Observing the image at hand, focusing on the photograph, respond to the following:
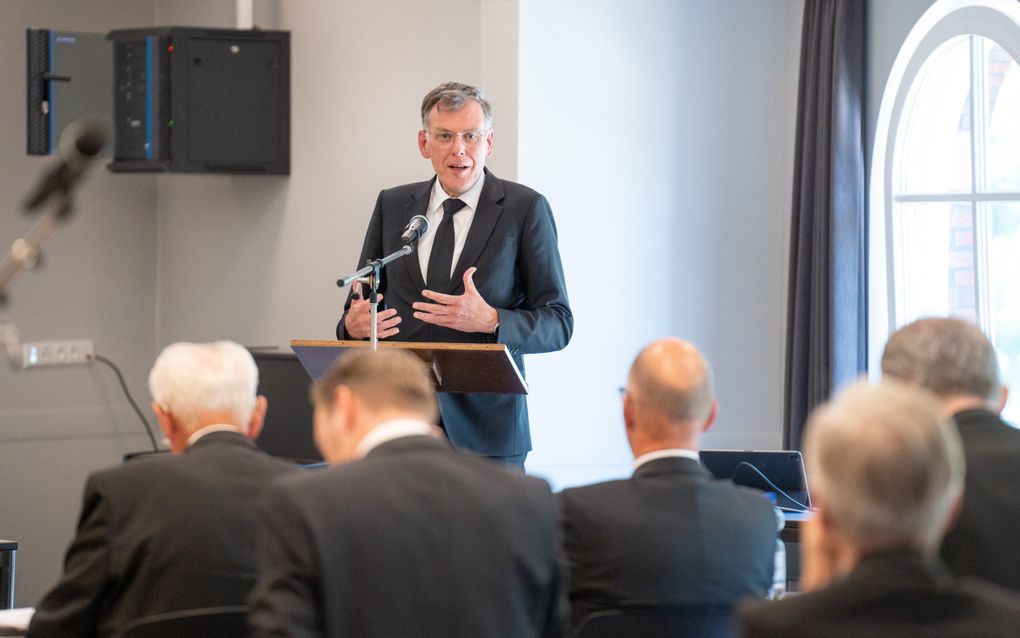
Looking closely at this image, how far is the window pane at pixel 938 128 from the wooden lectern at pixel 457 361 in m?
2.36

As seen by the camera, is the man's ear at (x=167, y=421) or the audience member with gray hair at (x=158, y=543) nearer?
the audience member with gray hair at (x=158, y=543)

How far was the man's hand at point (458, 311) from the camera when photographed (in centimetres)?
355

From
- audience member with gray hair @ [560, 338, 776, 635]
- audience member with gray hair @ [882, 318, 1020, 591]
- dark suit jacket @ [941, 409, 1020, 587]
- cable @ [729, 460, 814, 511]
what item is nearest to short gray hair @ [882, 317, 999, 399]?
audience member with gray hair @ [882, 318, 1020, 591]

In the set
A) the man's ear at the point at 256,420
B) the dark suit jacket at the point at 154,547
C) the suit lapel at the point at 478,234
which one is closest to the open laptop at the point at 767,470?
the suit lapel at the point at 478,234

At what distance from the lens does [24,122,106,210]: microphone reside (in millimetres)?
2018

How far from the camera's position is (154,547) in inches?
93.1

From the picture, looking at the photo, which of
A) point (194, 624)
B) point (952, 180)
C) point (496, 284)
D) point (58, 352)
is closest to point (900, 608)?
point (194, 624)

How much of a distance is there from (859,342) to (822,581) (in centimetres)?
371

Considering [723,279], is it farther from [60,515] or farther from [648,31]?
[60,515]

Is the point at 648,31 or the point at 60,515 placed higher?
Answer: the point at 648,31

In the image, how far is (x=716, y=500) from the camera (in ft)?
7.78

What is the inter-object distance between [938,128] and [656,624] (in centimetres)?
331

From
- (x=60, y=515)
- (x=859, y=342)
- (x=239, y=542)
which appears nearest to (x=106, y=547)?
(x=239, y=542)

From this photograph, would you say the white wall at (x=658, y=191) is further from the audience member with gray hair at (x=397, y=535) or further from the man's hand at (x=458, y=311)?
the audience member with gray hair at (x=397, y=535)
